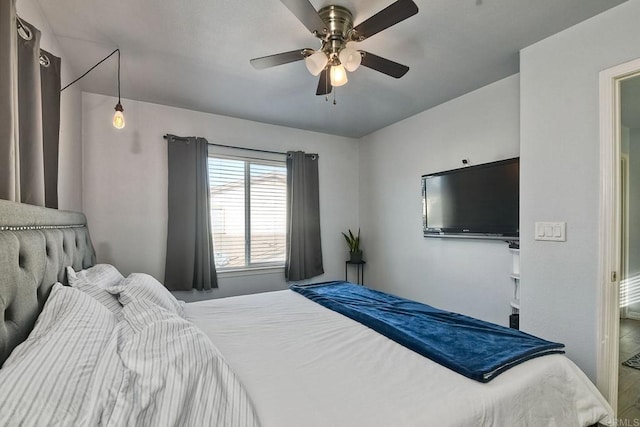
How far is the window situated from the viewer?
3396mm

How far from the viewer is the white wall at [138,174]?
2.84 m

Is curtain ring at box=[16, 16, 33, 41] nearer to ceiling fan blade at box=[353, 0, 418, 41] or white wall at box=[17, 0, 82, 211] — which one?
white wall at box=[17, 0, 82, 211]

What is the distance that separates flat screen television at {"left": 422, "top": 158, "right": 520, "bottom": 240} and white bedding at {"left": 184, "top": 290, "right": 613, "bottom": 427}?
4.52ft

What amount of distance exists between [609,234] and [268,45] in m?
2.44

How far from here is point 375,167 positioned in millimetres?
4016

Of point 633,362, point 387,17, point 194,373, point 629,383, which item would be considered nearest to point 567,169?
point 387,17

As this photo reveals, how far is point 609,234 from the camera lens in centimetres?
169

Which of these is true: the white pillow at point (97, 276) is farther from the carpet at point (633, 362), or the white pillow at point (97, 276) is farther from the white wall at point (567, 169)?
the carpet at point (633, 362)

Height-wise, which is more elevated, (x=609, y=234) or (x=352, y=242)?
(x=609, y=234)

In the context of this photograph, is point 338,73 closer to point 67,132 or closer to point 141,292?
point 141,292

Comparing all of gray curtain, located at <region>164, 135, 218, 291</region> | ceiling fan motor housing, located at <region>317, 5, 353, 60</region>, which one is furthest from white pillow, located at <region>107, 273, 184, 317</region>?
ceiling fan motor housing, located at <region>317, 5, 353, 60</region>

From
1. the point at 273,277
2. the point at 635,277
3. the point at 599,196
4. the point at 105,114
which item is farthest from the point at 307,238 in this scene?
the point at 635,277

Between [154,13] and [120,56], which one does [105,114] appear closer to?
[120,56]

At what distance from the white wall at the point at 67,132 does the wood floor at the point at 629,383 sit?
408 centimetres
